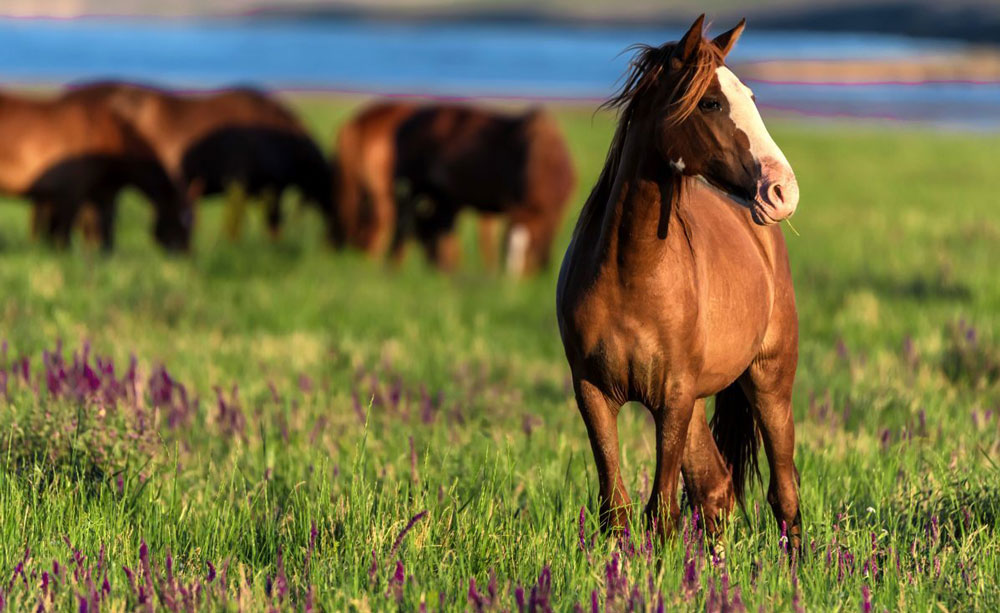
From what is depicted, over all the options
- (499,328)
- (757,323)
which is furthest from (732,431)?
(499,328)

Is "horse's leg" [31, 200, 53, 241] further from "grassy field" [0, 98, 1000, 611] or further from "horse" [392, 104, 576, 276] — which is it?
"horse" [392, 104, 576, 276]

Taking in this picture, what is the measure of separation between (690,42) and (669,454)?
1.26 metres

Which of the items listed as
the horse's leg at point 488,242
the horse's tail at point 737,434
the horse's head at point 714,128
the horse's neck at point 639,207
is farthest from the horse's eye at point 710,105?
the horse's leg at point 488,242

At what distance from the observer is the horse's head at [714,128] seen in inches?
125

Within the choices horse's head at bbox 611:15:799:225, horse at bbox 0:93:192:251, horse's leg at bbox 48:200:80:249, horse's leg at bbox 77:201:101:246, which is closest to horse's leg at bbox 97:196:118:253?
horse at bbox 0:93:192:251

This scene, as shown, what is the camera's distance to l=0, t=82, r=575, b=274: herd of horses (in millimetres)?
12305

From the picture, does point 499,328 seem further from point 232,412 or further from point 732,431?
point 732,431

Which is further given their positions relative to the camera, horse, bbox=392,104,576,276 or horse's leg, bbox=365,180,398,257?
horse's leg, bbox=365,180,398,257

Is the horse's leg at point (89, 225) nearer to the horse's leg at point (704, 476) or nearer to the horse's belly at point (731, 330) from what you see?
the horse's leg at point (704, 476)

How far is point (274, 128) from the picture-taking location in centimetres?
1455

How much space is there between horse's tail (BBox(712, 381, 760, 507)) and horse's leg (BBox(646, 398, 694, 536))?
880 mm

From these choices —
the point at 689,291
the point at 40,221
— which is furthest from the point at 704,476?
the point at 40,221

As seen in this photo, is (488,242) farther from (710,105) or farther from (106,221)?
(710,105)

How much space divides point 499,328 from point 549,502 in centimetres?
585
